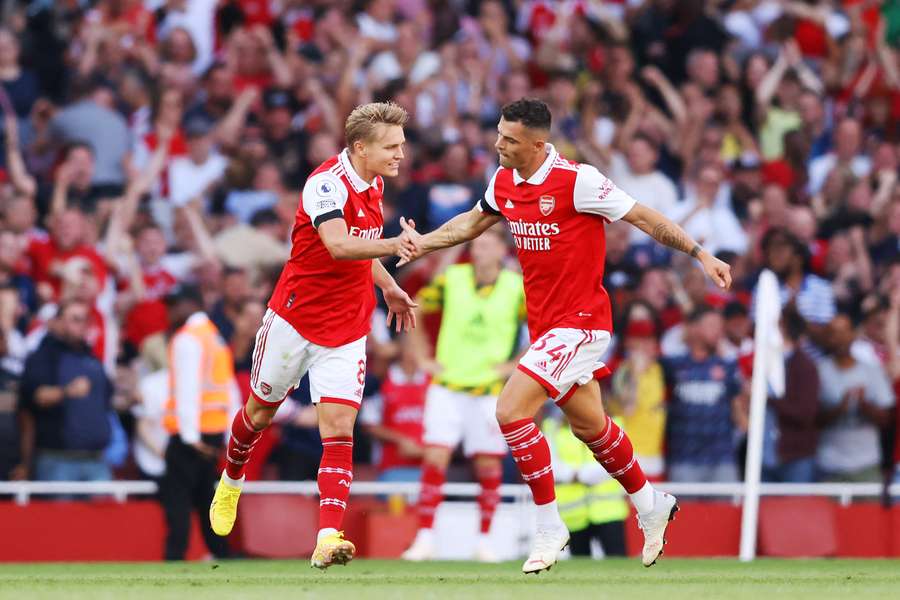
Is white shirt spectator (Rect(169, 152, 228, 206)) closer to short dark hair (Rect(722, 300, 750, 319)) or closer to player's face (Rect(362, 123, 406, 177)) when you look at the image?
short dark hair (Rect(722, 300, 750, 319))

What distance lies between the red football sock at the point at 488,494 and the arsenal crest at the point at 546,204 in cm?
406

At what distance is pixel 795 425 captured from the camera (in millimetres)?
15578

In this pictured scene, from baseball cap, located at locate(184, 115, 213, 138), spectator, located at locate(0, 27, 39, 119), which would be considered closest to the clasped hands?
baseball cap, located at locate(184, 115, 213, 138)

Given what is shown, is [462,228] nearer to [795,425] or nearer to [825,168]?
[795,425]

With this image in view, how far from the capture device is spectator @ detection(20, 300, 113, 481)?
47.1 ft

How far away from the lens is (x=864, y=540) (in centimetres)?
1537

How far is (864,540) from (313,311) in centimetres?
657

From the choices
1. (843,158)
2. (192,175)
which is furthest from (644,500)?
(843,158)

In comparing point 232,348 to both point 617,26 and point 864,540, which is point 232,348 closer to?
point 864,540

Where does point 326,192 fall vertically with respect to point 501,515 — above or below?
above

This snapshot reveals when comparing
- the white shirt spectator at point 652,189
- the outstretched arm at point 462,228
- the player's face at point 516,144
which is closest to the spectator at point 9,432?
the outstretched arm at point 462,228

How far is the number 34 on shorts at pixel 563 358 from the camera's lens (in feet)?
34.8

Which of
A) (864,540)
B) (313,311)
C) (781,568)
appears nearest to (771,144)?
(864,540)

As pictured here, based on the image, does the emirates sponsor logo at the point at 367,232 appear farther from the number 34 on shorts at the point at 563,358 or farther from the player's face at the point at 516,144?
the number 34 on shorts at the point at 563,358
